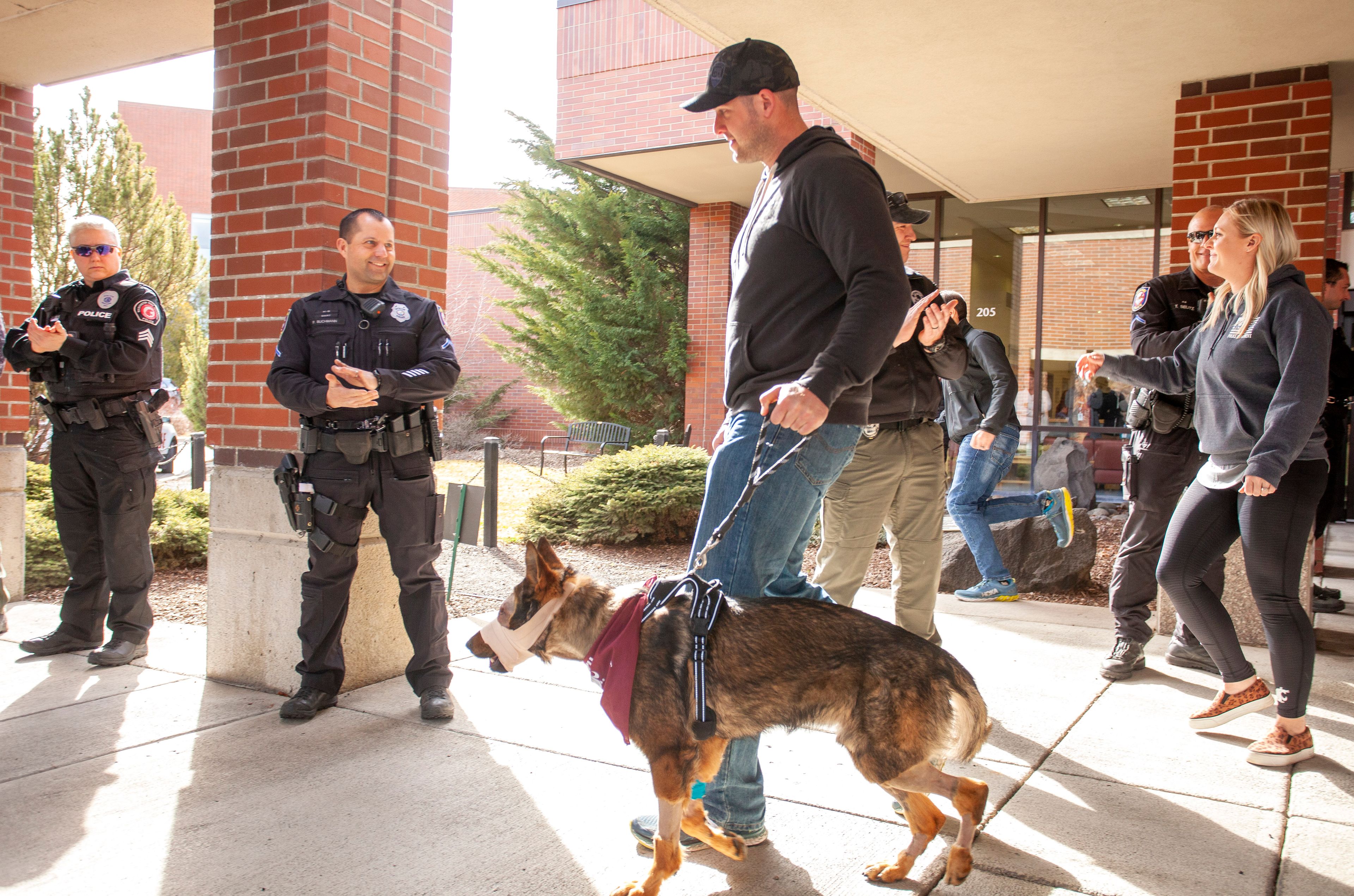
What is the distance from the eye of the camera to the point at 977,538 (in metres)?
6.71

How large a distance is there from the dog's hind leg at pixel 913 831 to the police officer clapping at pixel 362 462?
6.73 feet

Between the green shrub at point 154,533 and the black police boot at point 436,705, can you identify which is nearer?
the black police boot at point 436,705

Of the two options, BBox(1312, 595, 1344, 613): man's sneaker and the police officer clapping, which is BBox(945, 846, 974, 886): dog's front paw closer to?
the police officer clapping

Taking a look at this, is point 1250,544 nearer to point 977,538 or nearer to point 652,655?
point 652,655

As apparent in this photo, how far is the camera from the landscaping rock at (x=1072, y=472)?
12172 millimetres

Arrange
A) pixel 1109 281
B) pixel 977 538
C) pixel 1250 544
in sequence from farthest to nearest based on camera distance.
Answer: pixel 1109 281
pixel 977 538
pixel 1250 544

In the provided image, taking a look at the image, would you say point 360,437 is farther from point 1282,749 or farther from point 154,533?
point 154,533

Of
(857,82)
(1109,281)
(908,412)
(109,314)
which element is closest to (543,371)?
(1109,281)

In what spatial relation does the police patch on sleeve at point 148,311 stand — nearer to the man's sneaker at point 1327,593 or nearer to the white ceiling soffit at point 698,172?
the man's sneaker at point 1327,593

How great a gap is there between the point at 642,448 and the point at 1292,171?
20.5 feet

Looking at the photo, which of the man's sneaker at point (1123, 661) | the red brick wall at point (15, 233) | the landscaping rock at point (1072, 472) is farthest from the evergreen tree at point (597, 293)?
the man's sneaker at point (1123, 661)

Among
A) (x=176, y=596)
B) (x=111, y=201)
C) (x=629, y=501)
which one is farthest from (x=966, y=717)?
(x=111, y=201)

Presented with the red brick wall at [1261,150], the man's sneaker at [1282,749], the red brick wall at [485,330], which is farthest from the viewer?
the red brick wall at [485,330]

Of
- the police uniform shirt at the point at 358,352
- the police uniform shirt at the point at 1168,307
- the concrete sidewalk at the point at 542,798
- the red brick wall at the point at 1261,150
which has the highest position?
the red brick wall at the point at 1261,150
